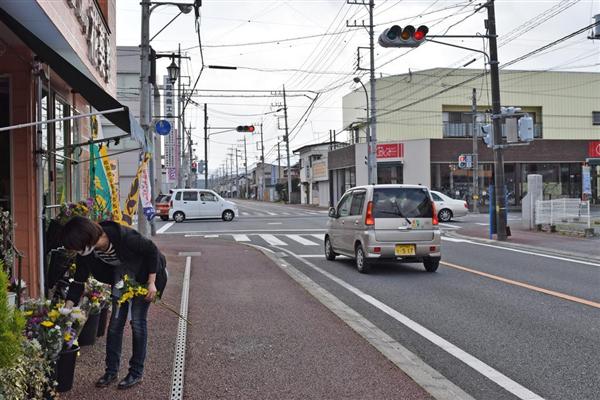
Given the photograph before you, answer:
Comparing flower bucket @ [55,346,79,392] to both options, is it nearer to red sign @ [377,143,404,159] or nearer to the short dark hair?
the short dark hair

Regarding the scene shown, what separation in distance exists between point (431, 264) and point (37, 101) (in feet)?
25.8

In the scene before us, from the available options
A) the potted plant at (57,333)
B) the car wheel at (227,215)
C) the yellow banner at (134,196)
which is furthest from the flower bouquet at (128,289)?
the car wheel at (227,215)

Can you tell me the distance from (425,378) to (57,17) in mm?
4994

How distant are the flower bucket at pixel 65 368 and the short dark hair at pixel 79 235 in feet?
2.54

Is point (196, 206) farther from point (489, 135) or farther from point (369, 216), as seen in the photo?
point (369, 216)

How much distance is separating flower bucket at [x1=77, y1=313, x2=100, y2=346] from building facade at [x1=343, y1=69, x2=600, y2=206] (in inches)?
1383

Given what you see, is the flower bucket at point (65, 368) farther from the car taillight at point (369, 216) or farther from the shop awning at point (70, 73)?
the car taillight at point (369, 216)

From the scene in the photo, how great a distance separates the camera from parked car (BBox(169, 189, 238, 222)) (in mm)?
29250

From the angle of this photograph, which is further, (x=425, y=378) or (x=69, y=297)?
(x=425, y=378)

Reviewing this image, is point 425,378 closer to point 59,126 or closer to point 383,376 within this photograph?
point 383,376

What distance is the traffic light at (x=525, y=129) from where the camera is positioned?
1661 centimetres

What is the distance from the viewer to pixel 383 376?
4594mm

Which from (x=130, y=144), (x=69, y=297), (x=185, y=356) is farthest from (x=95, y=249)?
(x=130, y=144)

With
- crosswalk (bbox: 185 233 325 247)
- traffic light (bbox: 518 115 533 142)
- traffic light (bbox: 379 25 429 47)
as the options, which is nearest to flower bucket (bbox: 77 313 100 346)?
traffic light (bbox: 379 25 429 47)
